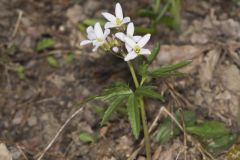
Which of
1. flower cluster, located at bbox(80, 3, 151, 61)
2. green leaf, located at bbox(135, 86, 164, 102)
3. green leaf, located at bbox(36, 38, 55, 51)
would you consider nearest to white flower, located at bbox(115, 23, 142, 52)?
flower cluster, located at bbox(80, 3, 151, 61)

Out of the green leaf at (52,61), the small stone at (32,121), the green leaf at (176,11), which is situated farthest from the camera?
the green leaf at (52,61)

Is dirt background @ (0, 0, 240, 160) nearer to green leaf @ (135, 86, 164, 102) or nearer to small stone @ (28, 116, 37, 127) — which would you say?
small stone @ (28, 116, 37, 127)

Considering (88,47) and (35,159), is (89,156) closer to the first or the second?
(35,159)

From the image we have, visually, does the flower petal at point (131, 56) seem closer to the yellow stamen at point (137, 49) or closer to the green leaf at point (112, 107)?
the yellow stamen at point (137, 49)

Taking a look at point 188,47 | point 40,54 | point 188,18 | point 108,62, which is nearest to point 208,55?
point 188,47

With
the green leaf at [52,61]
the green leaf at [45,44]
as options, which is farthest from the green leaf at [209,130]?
the green leaf at [45,44]

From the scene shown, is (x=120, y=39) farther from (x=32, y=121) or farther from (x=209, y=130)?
(x=32, y=121)
